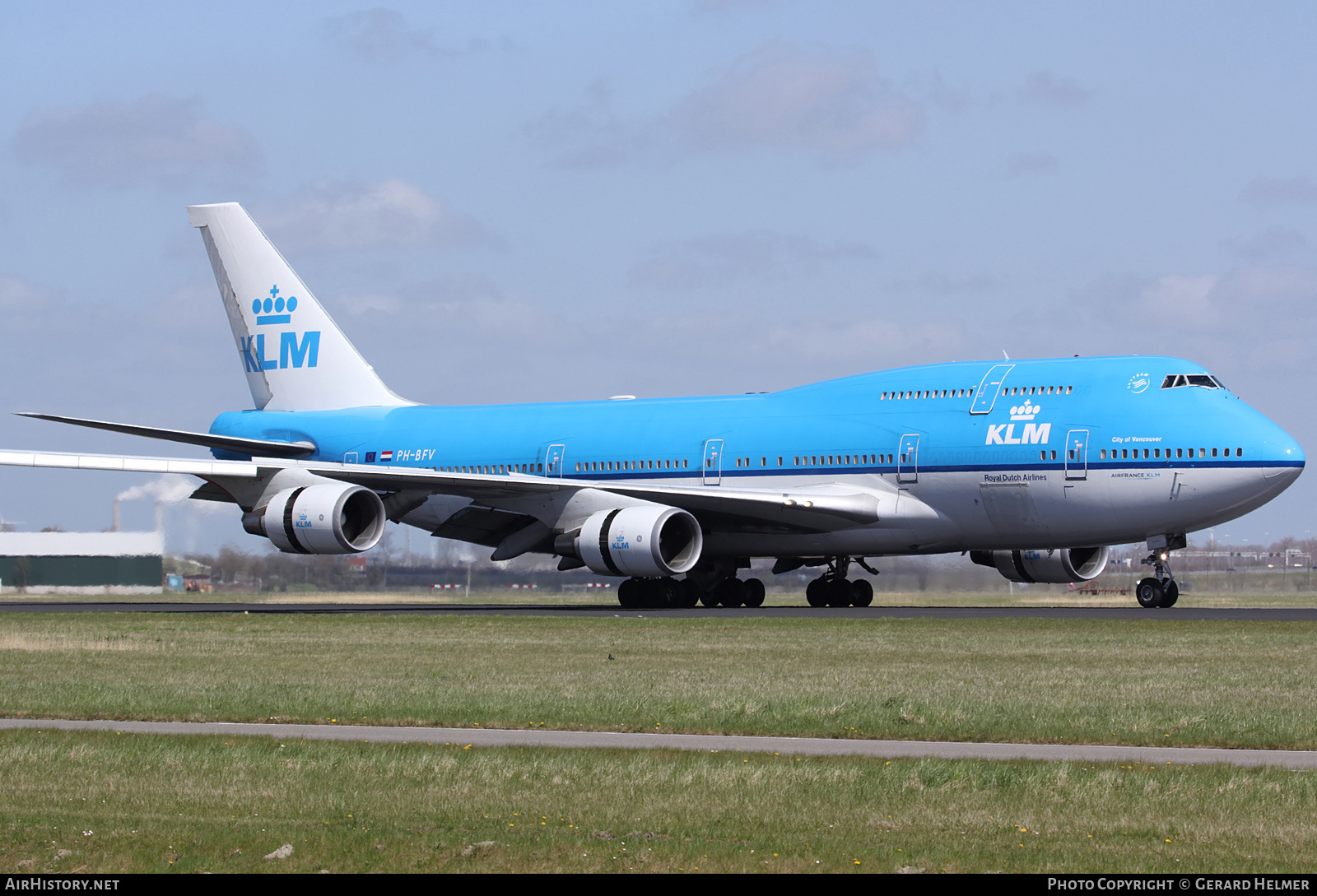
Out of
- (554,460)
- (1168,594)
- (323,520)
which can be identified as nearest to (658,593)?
(554,460)

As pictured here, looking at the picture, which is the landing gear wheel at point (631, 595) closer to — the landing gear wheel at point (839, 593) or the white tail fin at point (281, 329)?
the landing gear wheel at point (839, 593)

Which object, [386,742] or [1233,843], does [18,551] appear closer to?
[386,742]

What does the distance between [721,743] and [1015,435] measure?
2337 centimetres

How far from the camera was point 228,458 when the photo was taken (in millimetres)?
48719

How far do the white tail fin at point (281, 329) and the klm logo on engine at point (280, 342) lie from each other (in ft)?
0.08

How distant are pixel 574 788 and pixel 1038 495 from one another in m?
25.8

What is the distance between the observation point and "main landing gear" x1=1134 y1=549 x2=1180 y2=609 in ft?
124

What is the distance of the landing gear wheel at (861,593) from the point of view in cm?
4353

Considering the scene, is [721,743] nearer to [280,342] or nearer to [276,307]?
[280,342]

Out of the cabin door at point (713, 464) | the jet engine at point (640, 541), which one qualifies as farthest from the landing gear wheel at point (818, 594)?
the jet engine at point (640, 541)

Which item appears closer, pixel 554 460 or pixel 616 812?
pixel 616 812

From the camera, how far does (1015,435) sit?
3725 centimetres

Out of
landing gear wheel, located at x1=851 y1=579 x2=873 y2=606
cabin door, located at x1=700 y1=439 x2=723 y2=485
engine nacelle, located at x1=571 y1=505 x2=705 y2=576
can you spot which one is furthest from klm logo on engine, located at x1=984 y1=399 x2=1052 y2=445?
landing gear wheel, located at x1=851 y1=579 x2=873 y2=606

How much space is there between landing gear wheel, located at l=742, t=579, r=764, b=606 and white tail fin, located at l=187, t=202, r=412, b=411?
12.6 meters
